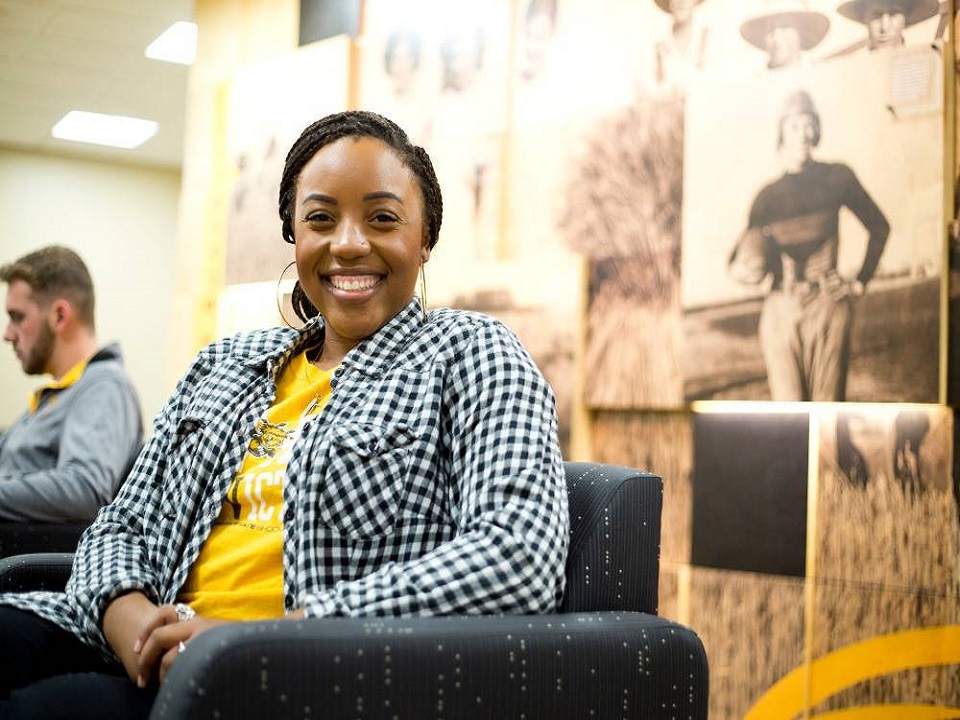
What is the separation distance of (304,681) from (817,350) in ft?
6.52

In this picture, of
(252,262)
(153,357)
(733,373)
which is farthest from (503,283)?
(153,357)

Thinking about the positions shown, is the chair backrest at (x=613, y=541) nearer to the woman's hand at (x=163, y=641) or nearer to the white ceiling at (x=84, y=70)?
the woman's hand at (x=163, y=641)

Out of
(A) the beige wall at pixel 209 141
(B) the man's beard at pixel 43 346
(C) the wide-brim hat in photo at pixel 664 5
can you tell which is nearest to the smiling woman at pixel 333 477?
(C) the wide-brim hat in photo at pixel 664 5

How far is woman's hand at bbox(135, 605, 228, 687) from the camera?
1.39 metres

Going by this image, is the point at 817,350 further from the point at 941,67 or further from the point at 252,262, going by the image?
the point at 252,262

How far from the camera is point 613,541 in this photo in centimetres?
167

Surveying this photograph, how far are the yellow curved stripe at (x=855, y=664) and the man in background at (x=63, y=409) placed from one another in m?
1.90

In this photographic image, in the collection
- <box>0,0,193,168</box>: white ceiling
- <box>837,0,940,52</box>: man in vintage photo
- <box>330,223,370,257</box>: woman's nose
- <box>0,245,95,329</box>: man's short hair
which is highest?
→ <box>0,0,193,168</box>: white ceiling

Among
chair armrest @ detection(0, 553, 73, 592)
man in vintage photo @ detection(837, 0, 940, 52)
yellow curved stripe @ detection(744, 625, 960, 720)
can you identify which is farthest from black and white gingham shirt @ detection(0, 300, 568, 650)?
man in vintage photo @ detection(837, 0, 940, 52)

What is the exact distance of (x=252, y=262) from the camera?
4.65 m

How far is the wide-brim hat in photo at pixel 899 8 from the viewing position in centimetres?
272

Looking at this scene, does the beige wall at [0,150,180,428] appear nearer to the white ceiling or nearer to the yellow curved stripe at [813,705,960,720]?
the white ceiling

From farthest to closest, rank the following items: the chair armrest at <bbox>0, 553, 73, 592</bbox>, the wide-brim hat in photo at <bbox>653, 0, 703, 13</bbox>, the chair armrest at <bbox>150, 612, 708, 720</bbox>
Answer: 1. the wide-brim hat in photo at <bbox>653, 0, 703, 13</bbox>
2. the chair armrest at <bbox>0, 553, 73, 592</bbox>
3. the chair armrest at <bbox>150, 612, 708, 720</bbox>

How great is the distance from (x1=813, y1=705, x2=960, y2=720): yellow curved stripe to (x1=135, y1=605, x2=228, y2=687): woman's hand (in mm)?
1864
